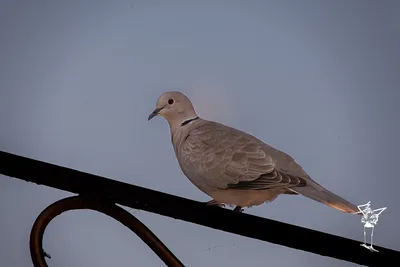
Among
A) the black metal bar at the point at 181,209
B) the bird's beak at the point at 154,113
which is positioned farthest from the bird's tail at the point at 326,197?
the bird's beak at the point at 154,113

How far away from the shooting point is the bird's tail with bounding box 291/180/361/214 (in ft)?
2.72

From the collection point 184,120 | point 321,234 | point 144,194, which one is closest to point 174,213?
point 144,194

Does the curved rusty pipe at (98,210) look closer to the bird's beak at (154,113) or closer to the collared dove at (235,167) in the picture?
the collared dove at (235,167)

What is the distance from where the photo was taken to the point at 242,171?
1201 mm

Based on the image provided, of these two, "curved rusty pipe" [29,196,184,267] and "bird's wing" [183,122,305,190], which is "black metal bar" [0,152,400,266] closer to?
"curved rusty pipe" [29,196,184,267]

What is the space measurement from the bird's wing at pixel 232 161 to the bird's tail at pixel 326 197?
46 millimetres

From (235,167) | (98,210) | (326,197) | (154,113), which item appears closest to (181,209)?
(98,210)

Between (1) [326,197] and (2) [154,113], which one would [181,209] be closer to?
(1) [326,197]

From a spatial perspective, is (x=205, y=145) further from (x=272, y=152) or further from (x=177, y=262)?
(x=177, y=262)

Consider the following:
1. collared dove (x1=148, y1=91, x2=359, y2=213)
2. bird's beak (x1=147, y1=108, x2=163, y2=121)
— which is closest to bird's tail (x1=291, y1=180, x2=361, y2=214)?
collared dove (x1=148, y1=91, x2=359, y2=213)

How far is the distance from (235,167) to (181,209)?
57 cm

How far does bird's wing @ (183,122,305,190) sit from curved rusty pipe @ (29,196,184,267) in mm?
469

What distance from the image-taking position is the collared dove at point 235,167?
114 centimetres

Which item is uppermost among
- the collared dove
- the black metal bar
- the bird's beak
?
the bird's beak
